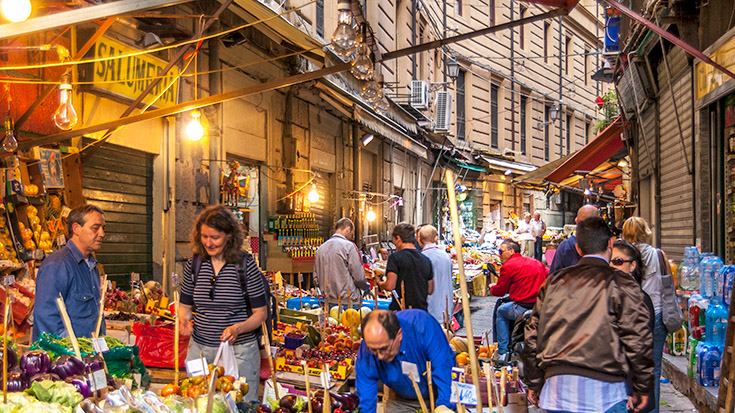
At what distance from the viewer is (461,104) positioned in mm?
28859

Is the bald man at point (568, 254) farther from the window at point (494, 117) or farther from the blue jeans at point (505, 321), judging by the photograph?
the window at point (494, 117)

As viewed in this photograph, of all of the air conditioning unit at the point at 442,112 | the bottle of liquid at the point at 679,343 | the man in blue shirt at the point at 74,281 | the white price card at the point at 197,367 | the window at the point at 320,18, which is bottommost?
the bottle of liquid at the point at 679,343

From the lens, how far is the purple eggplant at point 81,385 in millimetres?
3561

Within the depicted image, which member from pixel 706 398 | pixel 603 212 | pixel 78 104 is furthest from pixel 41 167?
pixel 603 212

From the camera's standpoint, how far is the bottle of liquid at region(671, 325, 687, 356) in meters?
8.36

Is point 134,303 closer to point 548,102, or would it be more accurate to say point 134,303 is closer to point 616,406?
point 616,406

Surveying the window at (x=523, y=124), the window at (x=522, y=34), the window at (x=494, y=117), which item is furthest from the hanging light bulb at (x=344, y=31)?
the window at (x=523, y=124)

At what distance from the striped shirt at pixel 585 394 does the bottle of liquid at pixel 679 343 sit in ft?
16.6

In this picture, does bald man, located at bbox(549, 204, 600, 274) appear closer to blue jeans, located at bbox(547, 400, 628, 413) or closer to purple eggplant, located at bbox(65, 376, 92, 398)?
blue jeans, located at bbox(547, 400, 628, 413)

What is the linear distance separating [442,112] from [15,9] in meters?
20.5

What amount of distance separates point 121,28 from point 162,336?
14.1ft

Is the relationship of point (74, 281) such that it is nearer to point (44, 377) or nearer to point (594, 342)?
point (44, 377)

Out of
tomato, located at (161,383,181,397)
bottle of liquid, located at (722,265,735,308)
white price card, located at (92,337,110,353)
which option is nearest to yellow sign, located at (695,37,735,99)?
bottle of liquid, located at (722,265,735,308)

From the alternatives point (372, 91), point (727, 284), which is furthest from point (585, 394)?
point (372, 91)
